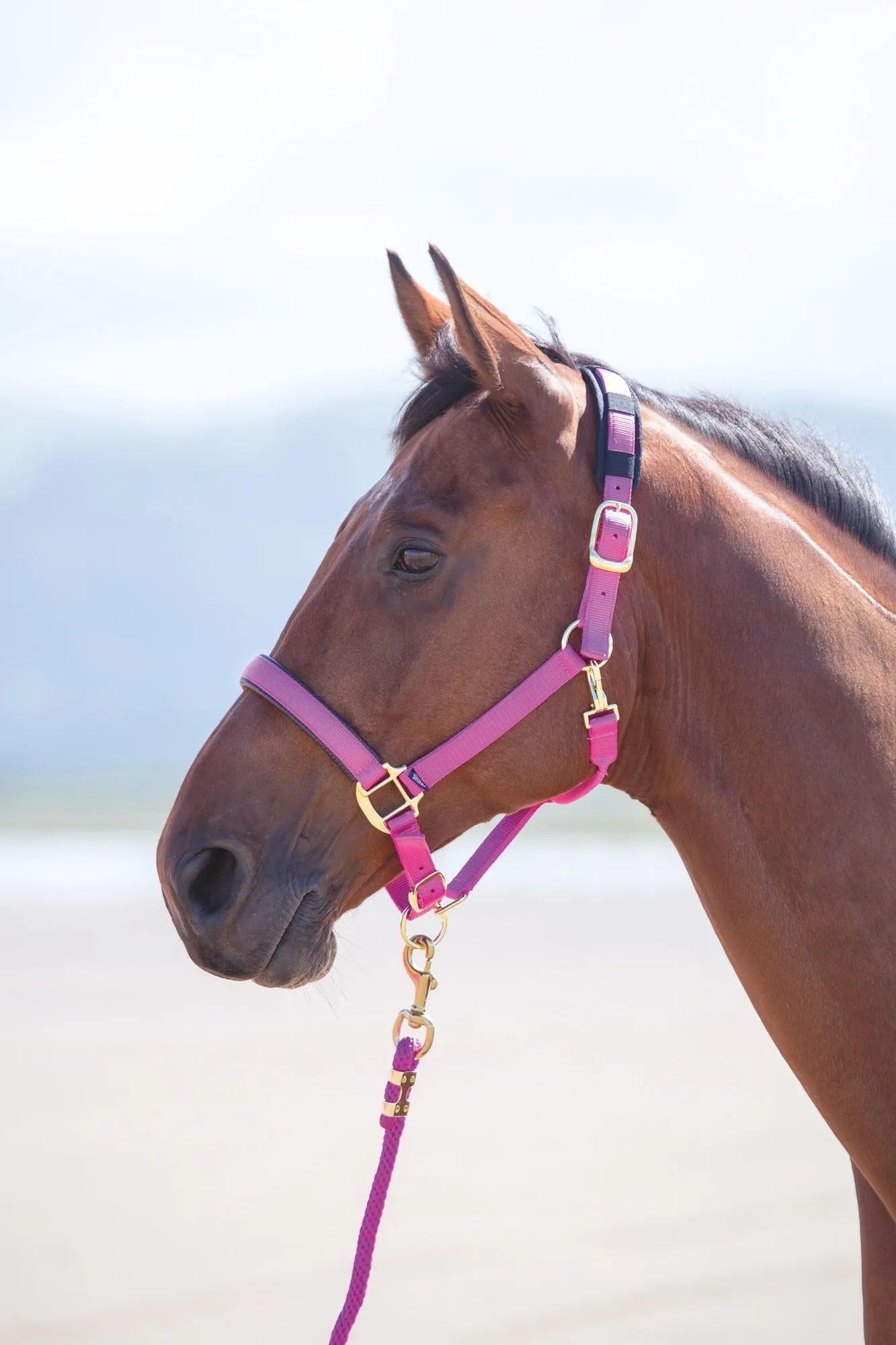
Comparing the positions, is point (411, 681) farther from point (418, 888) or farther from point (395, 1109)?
point (395, 1109)

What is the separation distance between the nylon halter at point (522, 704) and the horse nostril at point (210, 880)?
244mm

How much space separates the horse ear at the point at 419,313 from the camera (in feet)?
7.82

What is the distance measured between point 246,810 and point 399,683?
0.34m

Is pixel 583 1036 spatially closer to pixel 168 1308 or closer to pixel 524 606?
pixel 168 1308

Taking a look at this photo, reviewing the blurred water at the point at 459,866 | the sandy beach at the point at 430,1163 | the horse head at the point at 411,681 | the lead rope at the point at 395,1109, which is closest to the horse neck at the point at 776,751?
the horse head at the point at 411,681

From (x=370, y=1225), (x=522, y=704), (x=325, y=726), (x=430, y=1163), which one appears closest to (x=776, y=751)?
(x=522, y=704)

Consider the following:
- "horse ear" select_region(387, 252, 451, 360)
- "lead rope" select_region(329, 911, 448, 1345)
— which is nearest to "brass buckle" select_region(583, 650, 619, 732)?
"lead rope" select_region(329, 911, 448, 1345)

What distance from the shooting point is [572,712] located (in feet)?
6.45

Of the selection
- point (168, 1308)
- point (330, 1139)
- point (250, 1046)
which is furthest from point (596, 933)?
point (168, 1308)

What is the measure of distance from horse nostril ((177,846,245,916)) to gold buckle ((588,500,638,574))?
0.79 meters

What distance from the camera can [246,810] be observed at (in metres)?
1.95

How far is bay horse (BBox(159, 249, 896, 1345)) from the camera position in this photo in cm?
188

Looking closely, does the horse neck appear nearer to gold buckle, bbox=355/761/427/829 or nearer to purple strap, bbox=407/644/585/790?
purple strap, bbox=407/644/585/790

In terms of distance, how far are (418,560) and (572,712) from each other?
1.23ft
